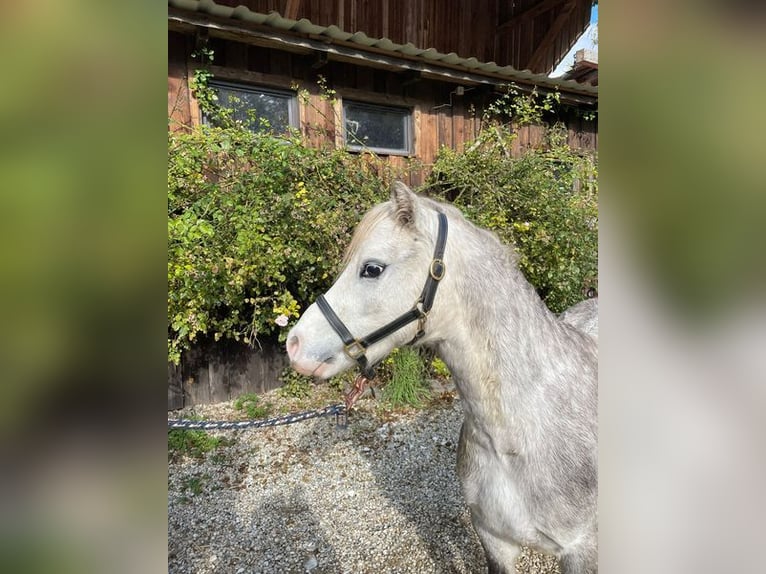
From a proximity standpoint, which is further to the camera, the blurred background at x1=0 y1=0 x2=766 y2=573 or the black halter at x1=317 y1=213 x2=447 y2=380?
the black halter at x1=317 y1=213 x2=447 y2=380

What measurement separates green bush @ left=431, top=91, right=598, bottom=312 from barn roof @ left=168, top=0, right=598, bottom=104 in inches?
22.1

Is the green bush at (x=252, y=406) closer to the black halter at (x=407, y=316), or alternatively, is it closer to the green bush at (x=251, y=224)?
the green bush at (x=251, y=224)

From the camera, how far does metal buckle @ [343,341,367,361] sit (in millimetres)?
1489

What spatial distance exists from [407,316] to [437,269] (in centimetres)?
19

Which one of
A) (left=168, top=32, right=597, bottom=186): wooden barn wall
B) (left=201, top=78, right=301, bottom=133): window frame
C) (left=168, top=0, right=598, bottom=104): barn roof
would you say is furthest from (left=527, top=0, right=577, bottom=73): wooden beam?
(left=201, top=78, right=301, bottom=133): window frame

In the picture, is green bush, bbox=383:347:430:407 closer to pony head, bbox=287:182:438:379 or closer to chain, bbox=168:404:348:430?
chain, bbox=168:404:348:430

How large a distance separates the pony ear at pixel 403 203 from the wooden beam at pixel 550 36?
6786 millimetres

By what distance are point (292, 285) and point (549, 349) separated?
3.39 metres

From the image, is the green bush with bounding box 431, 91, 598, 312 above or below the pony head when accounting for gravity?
above

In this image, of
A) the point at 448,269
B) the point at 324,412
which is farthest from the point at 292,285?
the point at 448,269

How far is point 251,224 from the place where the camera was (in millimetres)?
3883
